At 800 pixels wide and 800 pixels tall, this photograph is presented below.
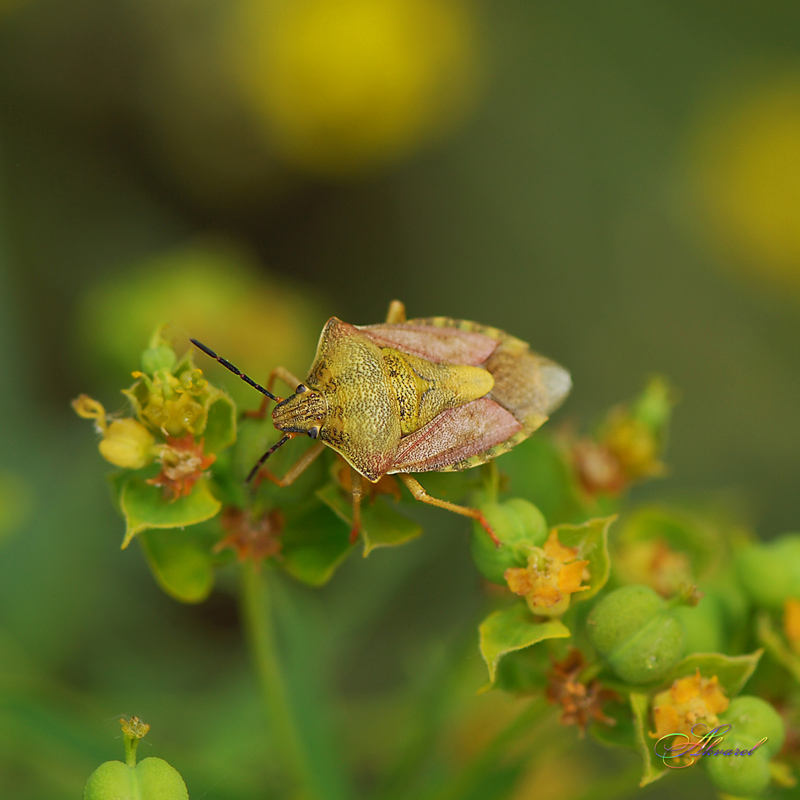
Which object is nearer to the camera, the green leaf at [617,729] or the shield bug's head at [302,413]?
the green leaf at [617,729]

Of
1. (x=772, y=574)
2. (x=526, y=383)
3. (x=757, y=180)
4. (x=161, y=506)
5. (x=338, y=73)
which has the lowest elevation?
(x=161, y=506)

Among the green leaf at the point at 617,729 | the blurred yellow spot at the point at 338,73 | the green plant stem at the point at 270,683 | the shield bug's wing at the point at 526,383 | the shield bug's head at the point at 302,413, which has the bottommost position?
the green plant stem at the point at 270,683

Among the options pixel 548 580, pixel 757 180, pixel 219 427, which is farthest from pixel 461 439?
pixel 757 180

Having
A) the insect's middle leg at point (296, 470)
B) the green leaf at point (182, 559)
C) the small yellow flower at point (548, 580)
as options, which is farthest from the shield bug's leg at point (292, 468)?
the small yellow flower at point (548, 580)

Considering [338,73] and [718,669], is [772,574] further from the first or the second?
[338,73]

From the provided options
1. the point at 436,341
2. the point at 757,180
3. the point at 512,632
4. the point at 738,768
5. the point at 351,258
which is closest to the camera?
the point at 738,768

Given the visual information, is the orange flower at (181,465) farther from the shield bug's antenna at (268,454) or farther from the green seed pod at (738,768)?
the green seed pod at (738,768)

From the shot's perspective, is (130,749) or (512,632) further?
(512,632)
